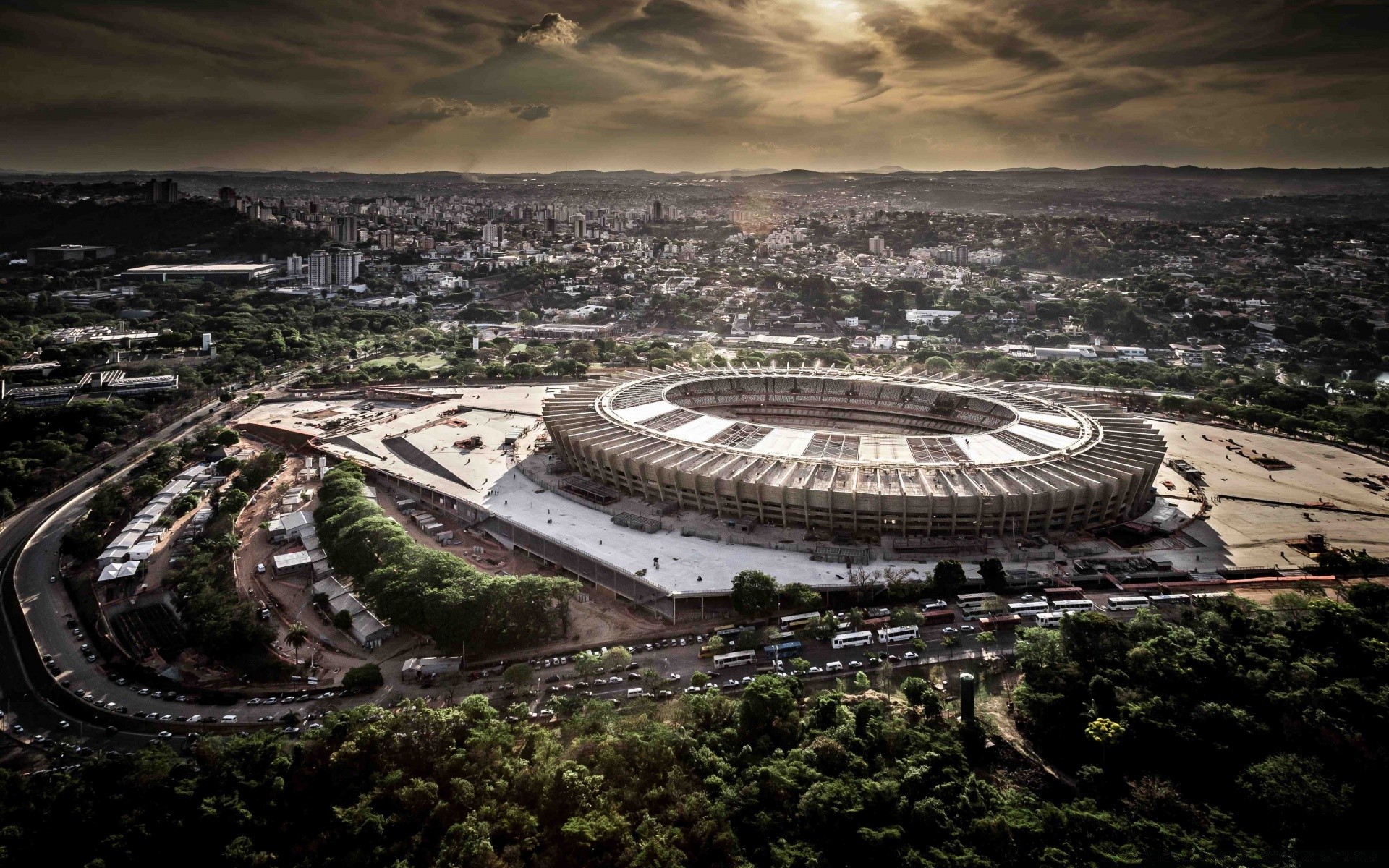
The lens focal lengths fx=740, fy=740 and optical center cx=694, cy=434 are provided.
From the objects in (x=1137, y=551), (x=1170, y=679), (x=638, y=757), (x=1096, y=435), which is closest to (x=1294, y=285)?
(x=1096, y=435)

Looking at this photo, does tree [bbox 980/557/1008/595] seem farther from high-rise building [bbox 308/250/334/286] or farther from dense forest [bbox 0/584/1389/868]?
high-rise building [bbox 308/250/334/286]

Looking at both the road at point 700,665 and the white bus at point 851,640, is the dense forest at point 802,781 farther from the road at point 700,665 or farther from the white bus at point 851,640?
the white bus at point 851,640

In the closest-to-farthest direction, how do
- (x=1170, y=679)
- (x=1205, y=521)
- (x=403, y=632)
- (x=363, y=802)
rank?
(x=363, y=802) < (x=1170, y=679) < (x=403, y=632) < (x=1205, y=521)

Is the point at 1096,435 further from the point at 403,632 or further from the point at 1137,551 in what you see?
the point at 403,632

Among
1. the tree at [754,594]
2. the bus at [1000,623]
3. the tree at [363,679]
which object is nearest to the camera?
the tree at [363,679]

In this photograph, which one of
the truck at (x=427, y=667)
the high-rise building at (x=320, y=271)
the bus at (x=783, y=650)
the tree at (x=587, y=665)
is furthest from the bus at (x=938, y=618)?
the high-rise building at (x=320, y=271)

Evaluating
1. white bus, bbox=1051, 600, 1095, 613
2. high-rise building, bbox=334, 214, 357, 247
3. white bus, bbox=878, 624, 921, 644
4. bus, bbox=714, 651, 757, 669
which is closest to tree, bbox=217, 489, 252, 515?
bus, bbox=714, 651, 757, 669
